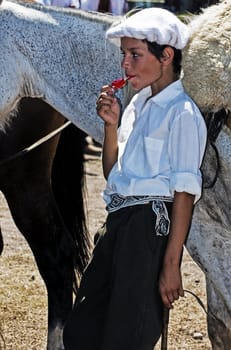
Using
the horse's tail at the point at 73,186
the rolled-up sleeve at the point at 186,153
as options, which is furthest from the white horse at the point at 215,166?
the horse's tail at the point at 73,186

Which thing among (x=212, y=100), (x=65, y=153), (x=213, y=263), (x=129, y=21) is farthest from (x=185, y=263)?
(x=129, y=21)

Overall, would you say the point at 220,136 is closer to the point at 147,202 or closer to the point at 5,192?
the point at 147,202

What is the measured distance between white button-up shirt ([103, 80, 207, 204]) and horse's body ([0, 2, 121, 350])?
1.96ft

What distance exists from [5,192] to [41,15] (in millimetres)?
1133

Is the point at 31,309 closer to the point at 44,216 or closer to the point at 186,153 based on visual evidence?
the point at 44,216

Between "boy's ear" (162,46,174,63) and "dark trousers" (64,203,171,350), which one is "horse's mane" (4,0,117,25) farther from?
"dark trousers" (64,203,171,350)

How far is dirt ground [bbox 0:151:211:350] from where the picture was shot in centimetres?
426

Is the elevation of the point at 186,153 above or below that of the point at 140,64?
below

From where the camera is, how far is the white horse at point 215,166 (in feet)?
9.12

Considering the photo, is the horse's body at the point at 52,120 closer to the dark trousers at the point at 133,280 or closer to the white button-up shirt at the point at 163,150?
the white button-up shirt at the point at 163,150

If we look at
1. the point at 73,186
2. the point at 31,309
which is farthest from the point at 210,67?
the point at 31,309

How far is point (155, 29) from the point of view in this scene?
2496mm

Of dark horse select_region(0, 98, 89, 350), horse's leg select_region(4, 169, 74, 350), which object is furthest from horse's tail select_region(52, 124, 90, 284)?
horse's leg select_region(4, 169, 74, 350)

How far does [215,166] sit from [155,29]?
0.59 meters
